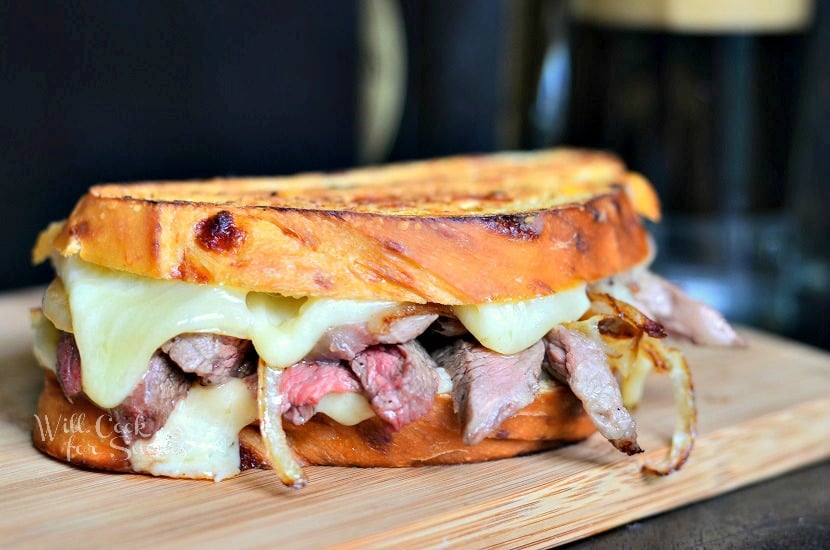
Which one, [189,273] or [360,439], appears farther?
[360,439]

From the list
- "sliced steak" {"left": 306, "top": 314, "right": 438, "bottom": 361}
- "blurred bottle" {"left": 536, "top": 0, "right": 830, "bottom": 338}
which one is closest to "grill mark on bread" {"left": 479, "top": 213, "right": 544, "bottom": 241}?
"sliced steak" {"left": 306, "top": 314, "right": 438, "bottom": 361}

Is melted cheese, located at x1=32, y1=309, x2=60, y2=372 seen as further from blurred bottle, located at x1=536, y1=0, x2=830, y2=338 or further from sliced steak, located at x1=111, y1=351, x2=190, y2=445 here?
blurred bottle, located at x1=536, y1=0, x2=830, y2=338

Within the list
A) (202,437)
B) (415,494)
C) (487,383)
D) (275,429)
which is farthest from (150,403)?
(487,383)

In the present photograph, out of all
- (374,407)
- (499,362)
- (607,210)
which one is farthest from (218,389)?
(607,210)

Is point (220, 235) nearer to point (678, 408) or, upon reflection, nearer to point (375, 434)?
point (375, 434)

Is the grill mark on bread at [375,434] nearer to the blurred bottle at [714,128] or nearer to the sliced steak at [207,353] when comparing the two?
the sliced steak at [207,353]

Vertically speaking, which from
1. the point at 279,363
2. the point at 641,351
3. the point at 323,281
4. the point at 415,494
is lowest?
the point at 415,494

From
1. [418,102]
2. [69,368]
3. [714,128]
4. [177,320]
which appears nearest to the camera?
[177,320]

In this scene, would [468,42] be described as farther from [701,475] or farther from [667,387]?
[701,475]
